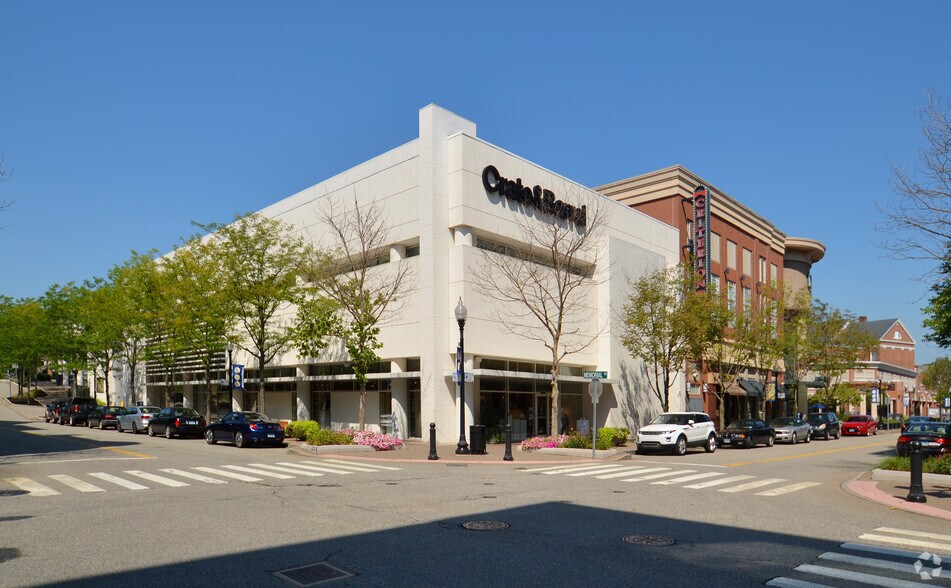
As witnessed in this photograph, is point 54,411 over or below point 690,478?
below

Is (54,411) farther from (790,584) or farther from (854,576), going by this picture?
(854,576)

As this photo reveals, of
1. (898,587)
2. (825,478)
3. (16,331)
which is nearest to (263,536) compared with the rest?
(898,587)

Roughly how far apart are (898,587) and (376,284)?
90.2 feet

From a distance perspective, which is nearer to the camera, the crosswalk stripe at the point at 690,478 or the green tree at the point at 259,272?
the crosswalk stripe at the point at 690,478

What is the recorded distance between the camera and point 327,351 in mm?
35469

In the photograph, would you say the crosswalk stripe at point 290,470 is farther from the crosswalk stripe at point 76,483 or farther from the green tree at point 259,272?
the green tree at point 259,272

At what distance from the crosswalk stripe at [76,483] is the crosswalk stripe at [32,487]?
494 millimetres

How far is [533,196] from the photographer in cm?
3322

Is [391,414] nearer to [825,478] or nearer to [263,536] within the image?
[825,478]

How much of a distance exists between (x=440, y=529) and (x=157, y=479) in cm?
951

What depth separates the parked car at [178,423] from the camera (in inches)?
1300

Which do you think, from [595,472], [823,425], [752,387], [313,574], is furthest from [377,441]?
[752,387]

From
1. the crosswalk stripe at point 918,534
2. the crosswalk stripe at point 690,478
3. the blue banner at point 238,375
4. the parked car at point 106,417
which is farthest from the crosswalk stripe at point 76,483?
the parked car at point 106,417

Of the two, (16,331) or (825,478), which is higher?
(16,331)
